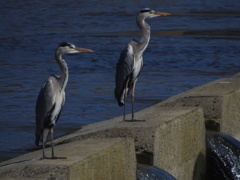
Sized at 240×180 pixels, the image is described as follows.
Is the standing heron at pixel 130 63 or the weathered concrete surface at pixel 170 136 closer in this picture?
the weathered concrete surface at pixel 170 136

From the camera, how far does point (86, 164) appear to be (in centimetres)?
417

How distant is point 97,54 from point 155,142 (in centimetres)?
884

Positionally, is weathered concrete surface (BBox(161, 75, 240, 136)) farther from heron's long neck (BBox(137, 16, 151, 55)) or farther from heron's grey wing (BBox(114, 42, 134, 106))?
heron's long neck (BBox(137, 16, 151, 55))

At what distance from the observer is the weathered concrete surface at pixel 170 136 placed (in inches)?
204

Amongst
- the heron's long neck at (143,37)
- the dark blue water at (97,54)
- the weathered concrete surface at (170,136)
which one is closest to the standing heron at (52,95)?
the weathered concrete surface at (170,136)

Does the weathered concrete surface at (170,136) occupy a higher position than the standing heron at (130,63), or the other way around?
the standing heron at (130,63)

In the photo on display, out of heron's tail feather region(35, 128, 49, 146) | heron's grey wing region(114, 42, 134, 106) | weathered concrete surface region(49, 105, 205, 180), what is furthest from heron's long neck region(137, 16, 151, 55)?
heron's tail feather region(35, 128, 49, 146)

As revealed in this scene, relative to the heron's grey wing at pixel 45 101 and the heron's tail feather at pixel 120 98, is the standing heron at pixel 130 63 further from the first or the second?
the heron's grey wing at pixel 45 101

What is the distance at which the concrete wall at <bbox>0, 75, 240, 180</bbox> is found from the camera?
164 inches

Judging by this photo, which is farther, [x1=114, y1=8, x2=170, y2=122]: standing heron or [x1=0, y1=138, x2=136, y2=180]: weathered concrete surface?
[x1=114, y1=8, x2=170, y2=122]: standing heron

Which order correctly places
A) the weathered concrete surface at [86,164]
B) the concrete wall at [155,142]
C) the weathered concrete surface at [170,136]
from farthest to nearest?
1. the weathered concrete surface at [170,136]
2. the concrete wall at [155,142]
3. the weathered concrete surface at [86,164]

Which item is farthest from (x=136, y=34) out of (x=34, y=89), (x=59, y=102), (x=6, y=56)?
(x=59, y=102)

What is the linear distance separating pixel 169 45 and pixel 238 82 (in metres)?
7.75

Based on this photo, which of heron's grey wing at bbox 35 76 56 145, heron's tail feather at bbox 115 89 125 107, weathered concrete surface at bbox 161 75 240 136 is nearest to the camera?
heron's grey wing at bbox 35 76 56 145
